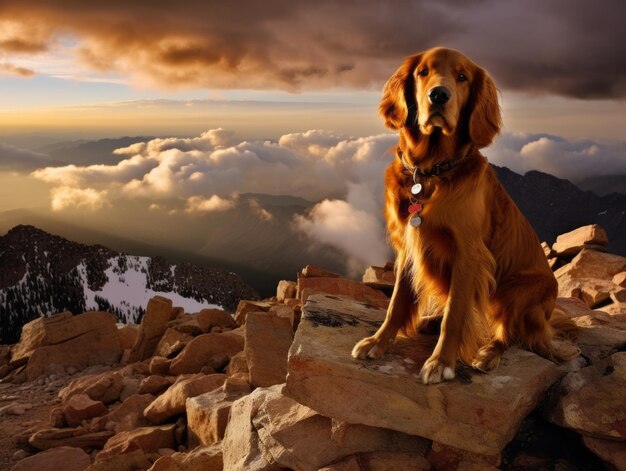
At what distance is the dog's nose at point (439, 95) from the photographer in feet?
14.6

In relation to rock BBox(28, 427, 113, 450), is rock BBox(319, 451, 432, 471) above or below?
above

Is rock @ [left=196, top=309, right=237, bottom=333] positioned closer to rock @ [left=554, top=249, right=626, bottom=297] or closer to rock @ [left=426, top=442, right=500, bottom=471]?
rock @ [left=554, top=249, right=626, bottom=297]

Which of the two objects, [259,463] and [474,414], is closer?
[474,414]

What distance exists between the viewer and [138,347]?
43.4 ft

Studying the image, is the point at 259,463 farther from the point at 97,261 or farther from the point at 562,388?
the point at 97,261

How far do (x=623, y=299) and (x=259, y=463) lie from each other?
31.8 feet

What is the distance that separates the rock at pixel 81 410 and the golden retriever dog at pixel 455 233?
20.2 feet

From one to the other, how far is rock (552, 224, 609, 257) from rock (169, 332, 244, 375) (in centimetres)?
967

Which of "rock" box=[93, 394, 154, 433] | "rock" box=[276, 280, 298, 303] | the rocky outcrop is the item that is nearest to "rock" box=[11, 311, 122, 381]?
"rock" box=[276, 280, 298, 303]

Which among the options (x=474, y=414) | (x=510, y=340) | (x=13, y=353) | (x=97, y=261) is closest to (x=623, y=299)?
(x=510, y=340)

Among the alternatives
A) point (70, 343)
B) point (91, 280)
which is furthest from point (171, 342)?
point (91, 280)

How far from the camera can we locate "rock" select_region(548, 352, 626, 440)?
453 centimetres

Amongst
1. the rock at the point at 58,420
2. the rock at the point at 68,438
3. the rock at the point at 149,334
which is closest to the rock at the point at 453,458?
the rock at the point at 68,438

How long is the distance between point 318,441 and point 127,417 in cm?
486
